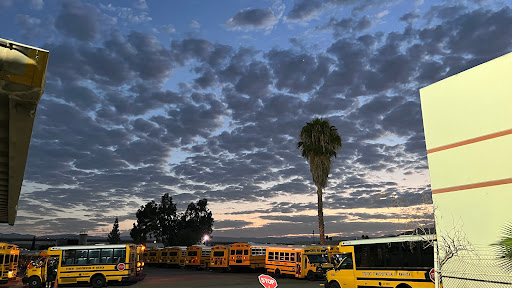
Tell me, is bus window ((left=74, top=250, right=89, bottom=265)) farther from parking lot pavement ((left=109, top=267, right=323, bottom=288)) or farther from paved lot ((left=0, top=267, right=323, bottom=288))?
parking lot pavement ((left=109, top=267, right=323, bottom=288))

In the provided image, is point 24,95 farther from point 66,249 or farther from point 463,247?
point 66,249

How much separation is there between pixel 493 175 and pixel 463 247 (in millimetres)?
2450

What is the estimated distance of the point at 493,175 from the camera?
40.8 feet

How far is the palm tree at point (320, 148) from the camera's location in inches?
1468

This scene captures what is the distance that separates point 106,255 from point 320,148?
21571 millimetres

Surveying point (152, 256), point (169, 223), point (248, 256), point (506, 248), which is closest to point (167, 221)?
point (169, 223)

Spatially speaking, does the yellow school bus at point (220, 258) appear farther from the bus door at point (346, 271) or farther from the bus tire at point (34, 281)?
the bus door at point (346, 271)

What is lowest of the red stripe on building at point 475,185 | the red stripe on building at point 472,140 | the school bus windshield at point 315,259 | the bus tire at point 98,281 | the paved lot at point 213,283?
the paved lot at point 213,283

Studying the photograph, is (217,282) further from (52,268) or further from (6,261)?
(6,261)

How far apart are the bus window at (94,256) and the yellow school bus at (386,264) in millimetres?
14395

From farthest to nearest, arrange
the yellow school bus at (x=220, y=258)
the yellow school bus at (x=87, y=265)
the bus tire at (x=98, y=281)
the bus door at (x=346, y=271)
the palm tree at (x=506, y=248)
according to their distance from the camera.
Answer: the yellow school bus at (x=220, y=258) < the yellow school bus at (x=87, y=265) < the bus tire at (x=98, y=281) < the bus door at (x=346, y=271) < the palm tree at (x=506, y=248)

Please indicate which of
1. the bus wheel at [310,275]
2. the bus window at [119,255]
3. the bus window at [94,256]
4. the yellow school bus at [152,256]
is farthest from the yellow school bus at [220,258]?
the yellow school bus at [152,256]

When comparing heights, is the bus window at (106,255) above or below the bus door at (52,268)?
above

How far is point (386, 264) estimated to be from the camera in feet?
55.9
